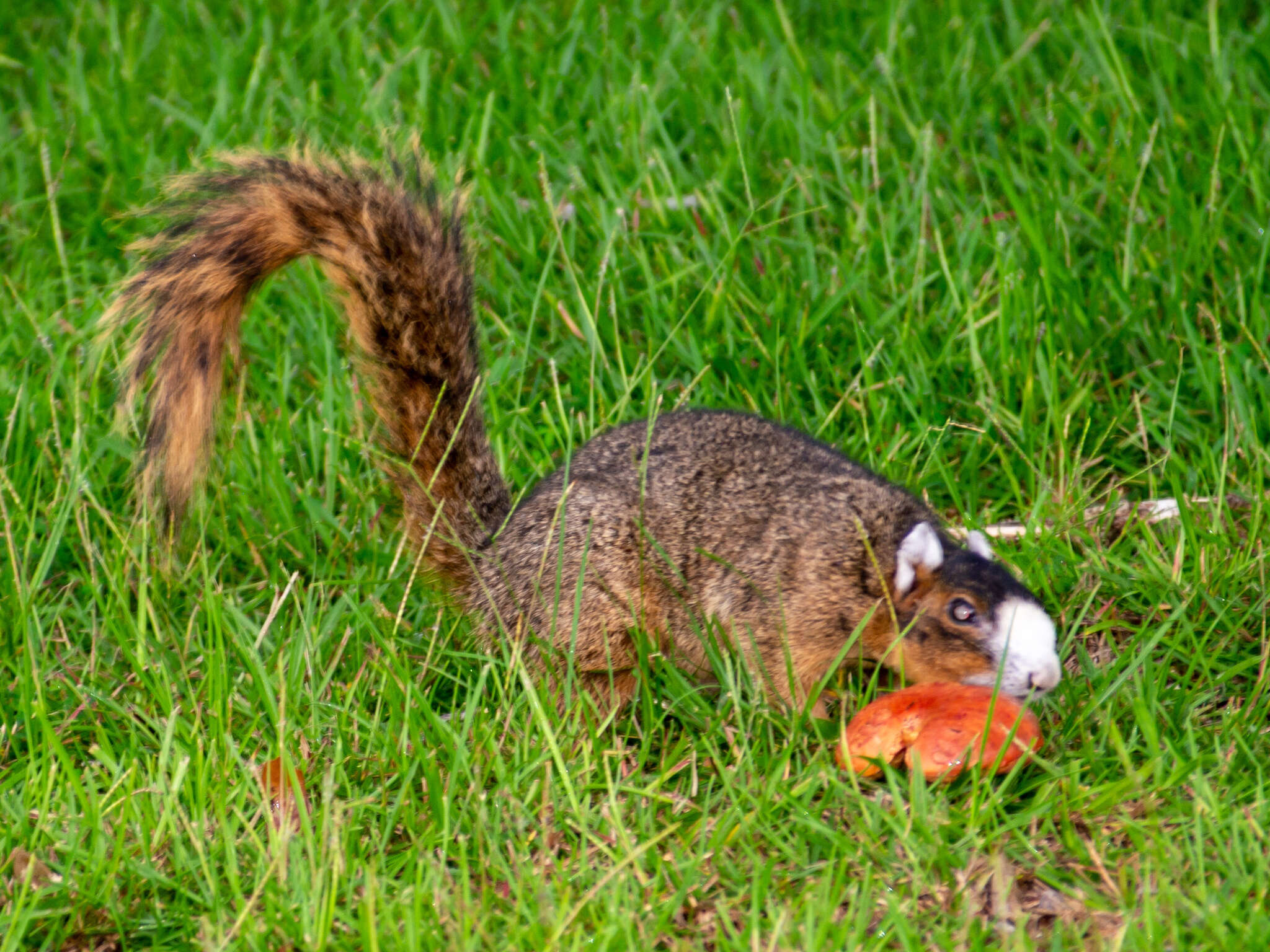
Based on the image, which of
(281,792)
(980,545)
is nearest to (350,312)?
(281,792)

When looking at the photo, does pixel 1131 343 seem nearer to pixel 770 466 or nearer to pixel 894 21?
pixel 770 466

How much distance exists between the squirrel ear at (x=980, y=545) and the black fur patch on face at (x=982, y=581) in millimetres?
27

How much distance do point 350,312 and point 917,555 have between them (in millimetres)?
1620

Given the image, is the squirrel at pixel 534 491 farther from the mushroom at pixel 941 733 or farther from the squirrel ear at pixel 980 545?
the mushroom at pixel 941 733

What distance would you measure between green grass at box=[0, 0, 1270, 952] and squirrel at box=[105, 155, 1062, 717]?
0.17 meters

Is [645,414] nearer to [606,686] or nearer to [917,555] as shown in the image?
[606,686]

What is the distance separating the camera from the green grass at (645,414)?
2.69 meters

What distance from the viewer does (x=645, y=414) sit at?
14.4 feet

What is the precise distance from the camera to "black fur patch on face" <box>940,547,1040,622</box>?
316 cm

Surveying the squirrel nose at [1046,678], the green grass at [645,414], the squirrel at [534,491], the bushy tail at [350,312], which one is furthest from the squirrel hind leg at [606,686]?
the squirrel nose at [1046,678]

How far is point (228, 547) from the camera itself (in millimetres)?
4078

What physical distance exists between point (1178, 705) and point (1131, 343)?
1.69 metres

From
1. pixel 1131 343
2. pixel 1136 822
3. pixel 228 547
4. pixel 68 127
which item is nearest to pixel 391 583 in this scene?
pixel 228 547

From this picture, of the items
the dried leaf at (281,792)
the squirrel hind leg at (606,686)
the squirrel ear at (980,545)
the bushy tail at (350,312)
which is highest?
the bushy tail at (350,312)
